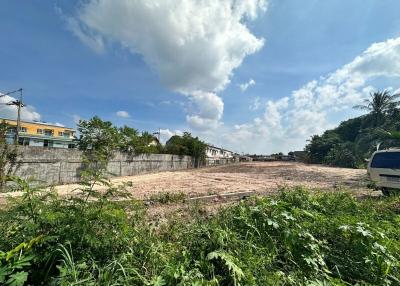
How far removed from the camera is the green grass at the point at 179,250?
222 centimetres

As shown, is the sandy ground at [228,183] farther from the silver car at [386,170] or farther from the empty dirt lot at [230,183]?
the silver car at [386,170]

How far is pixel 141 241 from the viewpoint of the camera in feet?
9.43

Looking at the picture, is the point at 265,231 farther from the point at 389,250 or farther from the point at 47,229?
the point at 47,229

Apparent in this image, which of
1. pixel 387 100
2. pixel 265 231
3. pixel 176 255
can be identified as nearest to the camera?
pixel 176 255

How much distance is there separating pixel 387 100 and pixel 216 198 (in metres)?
41.7

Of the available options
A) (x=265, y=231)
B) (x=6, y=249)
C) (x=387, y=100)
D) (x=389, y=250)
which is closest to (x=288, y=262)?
(x=265, y=231)

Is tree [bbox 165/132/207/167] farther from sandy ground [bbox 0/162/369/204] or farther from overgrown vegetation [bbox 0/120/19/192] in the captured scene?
overgrown vegetation [bbox 0/120/19/192]

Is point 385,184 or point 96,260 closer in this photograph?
point 96,260

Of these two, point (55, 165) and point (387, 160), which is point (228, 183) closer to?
point (387, 160)

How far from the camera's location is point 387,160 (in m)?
8.98

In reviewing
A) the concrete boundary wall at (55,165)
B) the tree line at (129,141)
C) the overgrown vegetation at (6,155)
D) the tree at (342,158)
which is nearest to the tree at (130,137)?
the tree line at (129,141)

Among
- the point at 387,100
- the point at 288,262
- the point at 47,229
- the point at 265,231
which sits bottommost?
the point at 288,262

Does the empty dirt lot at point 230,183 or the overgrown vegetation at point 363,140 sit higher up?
the overgrown vegetation at point 363,140

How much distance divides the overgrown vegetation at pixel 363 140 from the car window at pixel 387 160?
21.1 meters
